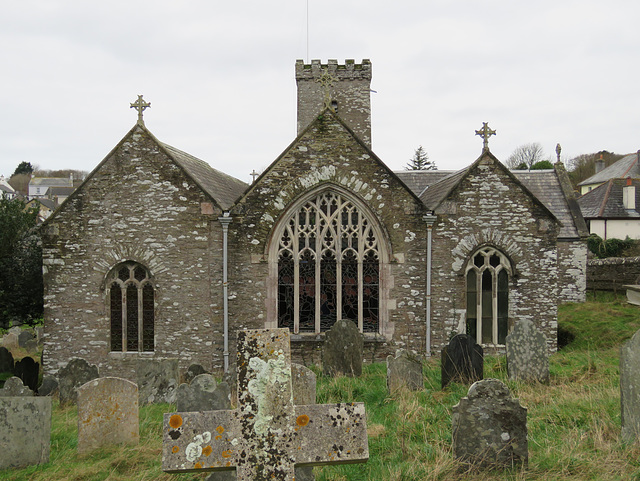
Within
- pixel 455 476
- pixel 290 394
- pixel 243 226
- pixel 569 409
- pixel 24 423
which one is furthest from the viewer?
pixel 243 226

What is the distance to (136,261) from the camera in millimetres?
10773

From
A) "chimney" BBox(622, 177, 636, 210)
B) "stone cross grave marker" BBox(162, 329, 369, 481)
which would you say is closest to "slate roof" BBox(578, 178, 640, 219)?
"chimney" BBox(622, 177, 636, 210)

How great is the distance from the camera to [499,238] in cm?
1103

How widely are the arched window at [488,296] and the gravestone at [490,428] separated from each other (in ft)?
21.6

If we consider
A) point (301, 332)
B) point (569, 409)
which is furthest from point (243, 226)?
point (569, 409)

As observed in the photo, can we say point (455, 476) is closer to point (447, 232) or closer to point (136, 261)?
point (447, 232)

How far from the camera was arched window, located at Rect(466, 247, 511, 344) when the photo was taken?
11.1 m

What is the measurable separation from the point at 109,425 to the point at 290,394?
13.5 ft

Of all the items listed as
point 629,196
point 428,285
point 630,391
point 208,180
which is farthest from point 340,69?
point 629,196

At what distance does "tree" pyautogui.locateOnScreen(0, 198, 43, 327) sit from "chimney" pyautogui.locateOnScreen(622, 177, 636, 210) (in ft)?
121

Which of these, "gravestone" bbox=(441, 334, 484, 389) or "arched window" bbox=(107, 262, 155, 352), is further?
"arched window" bbox=(107, 262, 155, 352)

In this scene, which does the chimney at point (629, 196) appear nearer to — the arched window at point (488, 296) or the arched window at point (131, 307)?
the arched window at point (488, 296)

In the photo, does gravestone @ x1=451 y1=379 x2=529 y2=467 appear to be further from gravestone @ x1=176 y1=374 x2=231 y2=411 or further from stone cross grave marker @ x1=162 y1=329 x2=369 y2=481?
gravestone @ x1=176 y1=374 x2=231 y2=411

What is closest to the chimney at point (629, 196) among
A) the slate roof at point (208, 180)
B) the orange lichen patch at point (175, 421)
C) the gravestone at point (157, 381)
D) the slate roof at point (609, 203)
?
the slate roof at point (609, 203)
